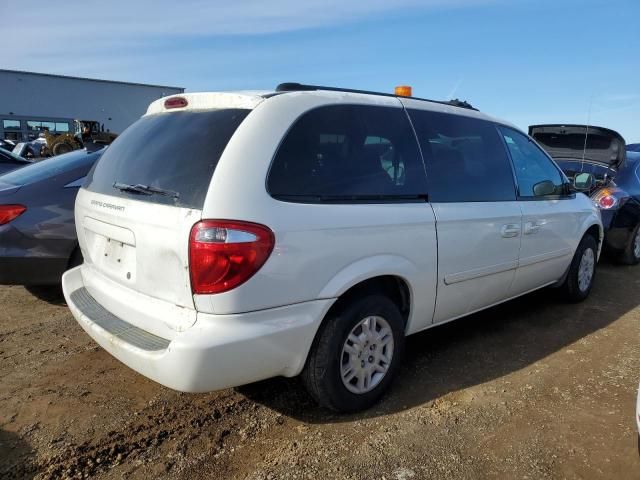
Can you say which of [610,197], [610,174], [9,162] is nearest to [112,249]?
[9,162]

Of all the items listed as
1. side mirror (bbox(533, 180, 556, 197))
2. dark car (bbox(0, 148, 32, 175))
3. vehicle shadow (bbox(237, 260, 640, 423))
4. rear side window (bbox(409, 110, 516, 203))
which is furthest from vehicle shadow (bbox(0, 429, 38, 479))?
dark car (bbox(0, 148, 32, 175))

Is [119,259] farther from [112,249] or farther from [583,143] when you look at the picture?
[583,143]

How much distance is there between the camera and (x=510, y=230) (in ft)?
11.9

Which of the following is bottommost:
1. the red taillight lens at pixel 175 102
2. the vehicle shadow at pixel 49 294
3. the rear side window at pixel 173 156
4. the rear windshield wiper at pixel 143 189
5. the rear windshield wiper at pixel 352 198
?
the vehicle shadow at pixel 49 294

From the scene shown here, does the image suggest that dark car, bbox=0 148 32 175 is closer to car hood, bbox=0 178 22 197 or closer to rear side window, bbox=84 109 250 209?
→ car hood, bbox=0 178 22 197

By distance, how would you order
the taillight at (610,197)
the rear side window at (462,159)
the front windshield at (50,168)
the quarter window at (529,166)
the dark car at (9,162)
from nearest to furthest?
the rear side window at (462,159)
the quarter window at (529,166)
the front windshield at (50,168)
the taillight at (610,197)
the dark car at (9,162)

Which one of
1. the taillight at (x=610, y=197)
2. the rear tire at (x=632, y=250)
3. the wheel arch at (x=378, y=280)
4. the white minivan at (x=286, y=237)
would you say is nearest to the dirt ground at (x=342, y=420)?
the white minivan at (x=286, y=237)

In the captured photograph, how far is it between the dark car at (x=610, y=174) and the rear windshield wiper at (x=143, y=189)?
5.13 meters

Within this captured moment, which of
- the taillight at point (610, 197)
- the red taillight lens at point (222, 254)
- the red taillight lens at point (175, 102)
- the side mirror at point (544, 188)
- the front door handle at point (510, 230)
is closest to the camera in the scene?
the red taillight lens at point (222, 254)

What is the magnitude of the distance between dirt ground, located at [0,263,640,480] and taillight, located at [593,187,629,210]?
2807 millimetres

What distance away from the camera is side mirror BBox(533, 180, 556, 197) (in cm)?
407

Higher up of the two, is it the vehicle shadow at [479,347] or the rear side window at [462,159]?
the rear side window at [462,159]

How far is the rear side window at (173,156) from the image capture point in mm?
2357

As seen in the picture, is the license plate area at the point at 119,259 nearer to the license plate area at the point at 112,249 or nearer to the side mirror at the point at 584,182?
the license plate area at the point at 112,249
